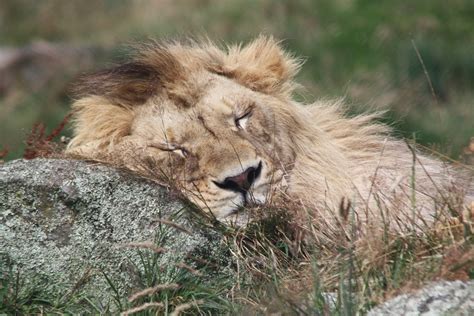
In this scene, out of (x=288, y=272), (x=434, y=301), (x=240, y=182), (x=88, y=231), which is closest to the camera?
(x=434, y=301)

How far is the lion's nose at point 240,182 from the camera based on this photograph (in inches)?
201

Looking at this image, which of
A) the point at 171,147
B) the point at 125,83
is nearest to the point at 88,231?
the point at 171,147

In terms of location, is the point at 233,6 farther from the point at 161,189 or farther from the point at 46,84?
the point at 161,189

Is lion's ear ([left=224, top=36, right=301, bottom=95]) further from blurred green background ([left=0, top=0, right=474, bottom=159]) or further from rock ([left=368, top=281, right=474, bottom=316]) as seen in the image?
blurred green background ([left=0, top=0, right=474, bottom=159])

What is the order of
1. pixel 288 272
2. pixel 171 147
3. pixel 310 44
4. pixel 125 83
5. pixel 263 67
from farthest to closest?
pixel 310 44, pixel 263 67, pixel 125 83, pixel 171 147, pixel 288 272

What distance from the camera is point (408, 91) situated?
13.0 metres

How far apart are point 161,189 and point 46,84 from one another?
34.7 feet

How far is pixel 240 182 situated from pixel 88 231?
72 centimetres

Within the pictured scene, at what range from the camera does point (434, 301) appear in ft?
13.5

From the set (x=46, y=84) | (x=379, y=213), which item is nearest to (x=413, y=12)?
(x=46, y=84)

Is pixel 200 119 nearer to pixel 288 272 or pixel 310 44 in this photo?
pixel 288 272

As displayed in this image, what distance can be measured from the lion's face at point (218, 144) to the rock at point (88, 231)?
0.19 meters

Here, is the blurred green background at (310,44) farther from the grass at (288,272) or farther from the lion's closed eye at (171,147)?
the grass at (288,272)

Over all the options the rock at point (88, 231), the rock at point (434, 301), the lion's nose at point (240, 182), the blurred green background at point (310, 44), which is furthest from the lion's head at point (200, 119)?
the blurred green background at point (310, 44)
